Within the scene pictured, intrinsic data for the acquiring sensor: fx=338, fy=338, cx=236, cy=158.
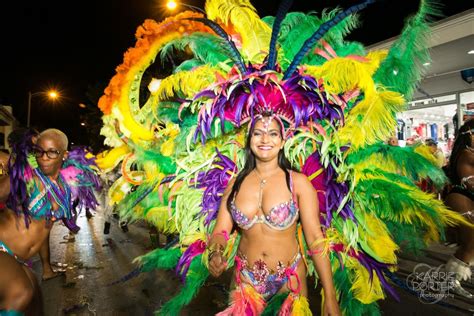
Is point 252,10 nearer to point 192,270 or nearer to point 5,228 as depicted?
point 192,270

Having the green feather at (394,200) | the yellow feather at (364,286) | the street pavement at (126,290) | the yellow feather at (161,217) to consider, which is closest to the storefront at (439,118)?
the street pavement at (126,290)

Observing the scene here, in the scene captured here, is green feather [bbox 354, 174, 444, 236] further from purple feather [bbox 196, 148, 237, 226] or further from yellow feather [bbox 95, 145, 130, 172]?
yellow feather [bbox 95, 145, 130, 172]

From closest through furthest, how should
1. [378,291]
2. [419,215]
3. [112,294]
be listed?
[419,215] → [378,291] → [112,294]

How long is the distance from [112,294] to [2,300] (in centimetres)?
242

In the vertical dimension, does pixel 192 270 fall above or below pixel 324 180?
below

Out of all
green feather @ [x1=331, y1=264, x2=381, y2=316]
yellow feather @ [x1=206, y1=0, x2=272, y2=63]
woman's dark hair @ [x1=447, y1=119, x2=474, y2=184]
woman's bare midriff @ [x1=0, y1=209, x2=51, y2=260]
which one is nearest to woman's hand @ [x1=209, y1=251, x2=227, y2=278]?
green feather @ [x1=331, y1=264, x2=381, y2=316]

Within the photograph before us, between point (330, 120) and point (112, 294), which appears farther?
point (112, 294)

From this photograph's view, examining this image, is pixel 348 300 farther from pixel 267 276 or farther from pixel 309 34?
pixel 309 34

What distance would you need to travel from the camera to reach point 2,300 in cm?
227

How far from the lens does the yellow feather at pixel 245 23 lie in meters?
2.84

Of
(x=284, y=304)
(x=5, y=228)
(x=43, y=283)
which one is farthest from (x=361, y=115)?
(x=43, y=283)

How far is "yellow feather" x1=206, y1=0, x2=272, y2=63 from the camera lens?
284 cm

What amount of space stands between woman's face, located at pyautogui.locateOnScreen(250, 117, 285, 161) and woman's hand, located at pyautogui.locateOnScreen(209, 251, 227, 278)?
0.75 metres

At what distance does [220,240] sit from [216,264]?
0.25 meters
